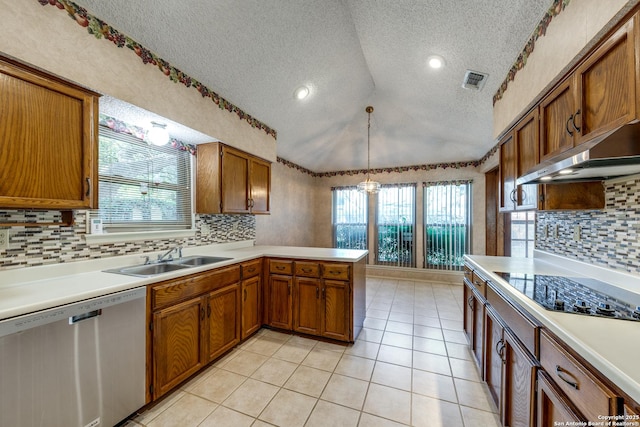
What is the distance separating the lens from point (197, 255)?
2684 millimetres

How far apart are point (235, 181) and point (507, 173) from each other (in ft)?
9.07

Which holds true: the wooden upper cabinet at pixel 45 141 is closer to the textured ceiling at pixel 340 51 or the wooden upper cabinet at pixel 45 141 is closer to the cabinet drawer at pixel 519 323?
the textured ceiling at pixel 340 51

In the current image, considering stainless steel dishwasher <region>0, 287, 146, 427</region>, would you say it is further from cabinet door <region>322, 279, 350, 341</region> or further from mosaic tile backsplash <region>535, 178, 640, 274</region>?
Answer: mosaic tile backsplash <region>535, 178, 640, 274</region>

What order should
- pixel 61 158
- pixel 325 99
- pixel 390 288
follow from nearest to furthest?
pixel 61 158
pixel 325 99
pixel 390 288

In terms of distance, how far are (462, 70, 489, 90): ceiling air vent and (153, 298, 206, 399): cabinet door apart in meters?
3.18

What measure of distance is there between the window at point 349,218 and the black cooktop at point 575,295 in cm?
369

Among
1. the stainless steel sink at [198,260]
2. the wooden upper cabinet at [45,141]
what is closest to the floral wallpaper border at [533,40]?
the wooden upper cabinet at [45,141]

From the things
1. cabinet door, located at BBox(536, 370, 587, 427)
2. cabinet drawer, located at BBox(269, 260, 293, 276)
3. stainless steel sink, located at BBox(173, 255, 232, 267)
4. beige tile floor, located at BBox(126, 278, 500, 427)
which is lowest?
beige tile floor, located at BBox(126, 278, 500, 427)

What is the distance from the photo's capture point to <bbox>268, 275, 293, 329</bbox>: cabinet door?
2721 millimetres

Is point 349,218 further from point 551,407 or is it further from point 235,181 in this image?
point 551,407

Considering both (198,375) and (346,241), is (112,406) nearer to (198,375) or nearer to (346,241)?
(198,375)

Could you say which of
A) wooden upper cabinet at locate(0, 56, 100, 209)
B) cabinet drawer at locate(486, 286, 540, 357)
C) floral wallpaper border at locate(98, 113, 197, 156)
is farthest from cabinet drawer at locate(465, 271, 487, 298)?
floral wallpaper border at locate(98, 113, 197, 156)

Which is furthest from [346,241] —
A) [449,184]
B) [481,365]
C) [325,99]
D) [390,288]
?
[481,365]

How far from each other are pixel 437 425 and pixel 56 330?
7.22 ft
